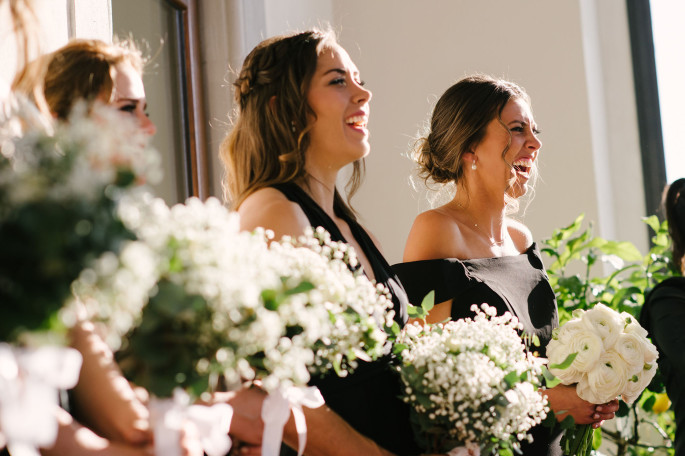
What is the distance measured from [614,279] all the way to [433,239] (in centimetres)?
156

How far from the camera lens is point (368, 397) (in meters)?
1.62

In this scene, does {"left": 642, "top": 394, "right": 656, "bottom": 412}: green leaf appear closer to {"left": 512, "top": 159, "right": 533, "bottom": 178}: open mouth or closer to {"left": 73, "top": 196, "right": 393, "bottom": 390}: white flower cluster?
{"left": 512, "top": 159, "right": 533, "bottom": 178}: open mouth

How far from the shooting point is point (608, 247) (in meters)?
3.52

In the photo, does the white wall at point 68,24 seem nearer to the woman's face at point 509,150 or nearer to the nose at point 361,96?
the nose at point 361,96

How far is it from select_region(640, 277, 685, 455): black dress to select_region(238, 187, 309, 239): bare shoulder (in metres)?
1.56

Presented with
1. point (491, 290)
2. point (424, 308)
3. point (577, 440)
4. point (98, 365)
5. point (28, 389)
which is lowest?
point (577, 440)

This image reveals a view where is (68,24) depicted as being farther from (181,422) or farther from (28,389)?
(28,389)

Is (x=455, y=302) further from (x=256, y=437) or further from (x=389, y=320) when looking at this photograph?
(x=256, y=437)

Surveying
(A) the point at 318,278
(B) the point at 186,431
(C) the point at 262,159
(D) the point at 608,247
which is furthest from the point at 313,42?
(D) the point at 608,247

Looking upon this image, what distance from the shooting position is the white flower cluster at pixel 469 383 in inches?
57.1

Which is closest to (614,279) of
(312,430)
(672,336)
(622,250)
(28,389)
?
(622,250)

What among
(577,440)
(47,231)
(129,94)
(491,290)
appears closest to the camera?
(47,231)

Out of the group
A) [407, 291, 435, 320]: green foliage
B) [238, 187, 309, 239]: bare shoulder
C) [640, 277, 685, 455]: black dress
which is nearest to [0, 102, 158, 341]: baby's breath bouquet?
[238, 187, 309, 239]: bare shoulder

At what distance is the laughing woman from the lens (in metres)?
2.28
